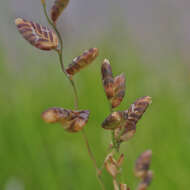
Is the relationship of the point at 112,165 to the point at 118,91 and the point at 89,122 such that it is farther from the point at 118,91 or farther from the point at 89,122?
the point at 89,122

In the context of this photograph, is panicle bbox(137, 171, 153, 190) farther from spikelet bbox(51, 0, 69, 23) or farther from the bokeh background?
the bokeh background

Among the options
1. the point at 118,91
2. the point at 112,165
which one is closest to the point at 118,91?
the point at 118,91

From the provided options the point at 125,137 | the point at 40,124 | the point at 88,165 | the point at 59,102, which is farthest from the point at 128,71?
the point at 125,137

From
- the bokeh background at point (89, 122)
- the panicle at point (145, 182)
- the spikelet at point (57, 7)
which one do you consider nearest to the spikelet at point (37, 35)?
the spikelet at point (57, 7)

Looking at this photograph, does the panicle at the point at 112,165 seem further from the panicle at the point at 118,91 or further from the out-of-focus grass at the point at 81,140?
the out-of-focus grass at the point at 81,140

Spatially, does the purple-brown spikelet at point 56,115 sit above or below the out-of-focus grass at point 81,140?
above

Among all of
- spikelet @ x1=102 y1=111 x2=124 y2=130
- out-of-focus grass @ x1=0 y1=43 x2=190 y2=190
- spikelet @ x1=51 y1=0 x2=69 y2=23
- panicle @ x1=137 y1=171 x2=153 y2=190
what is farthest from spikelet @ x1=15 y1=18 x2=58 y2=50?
out-of-focus grass @ x1=0 y1=43 x2=190 y2=190
